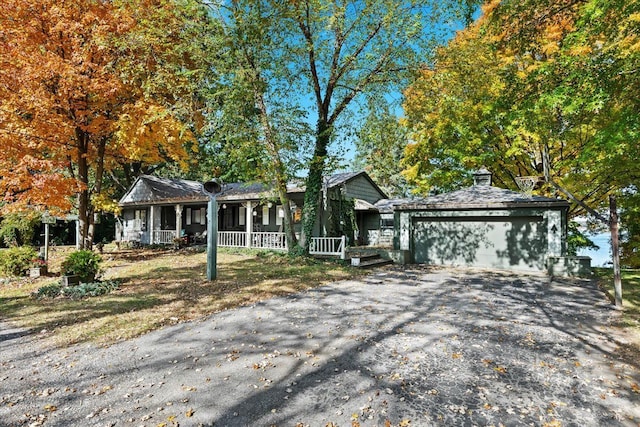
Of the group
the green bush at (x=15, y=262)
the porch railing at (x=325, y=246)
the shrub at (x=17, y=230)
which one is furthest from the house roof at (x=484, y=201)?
the shrub at (x=17, y=230)

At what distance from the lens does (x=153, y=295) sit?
309 inches

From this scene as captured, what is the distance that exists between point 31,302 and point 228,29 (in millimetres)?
9685

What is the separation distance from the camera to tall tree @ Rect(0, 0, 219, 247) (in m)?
10.6

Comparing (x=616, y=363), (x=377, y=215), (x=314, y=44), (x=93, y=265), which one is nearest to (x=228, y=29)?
(x=314, y=44)

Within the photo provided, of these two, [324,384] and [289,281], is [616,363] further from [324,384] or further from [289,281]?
[289,281]

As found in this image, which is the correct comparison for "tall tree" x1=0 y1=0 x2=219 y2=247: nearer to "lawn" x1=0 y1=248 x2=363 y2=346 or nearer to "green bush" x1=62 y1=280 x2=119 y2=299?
"lawn" x1=0 y1=248 x2=363 y2=346

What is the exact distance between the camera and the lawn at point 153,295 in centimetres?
566

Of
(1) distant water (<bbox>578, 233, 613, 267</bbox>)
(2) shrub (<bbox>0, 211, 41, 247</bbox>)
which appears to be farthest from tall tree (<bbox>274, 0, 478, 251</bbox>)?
(2) shrub (<bbox>0, 211, 41, 247</bbox>)

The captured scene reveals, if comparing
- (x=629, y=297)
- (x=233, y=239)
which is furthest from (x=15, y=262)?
(x=629, y=297)

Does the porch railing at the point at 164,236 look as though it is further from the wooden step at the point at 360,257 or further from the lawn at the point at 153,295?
the wooden step at the point at 360,257

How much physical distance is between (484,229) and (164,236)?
1662 centimetres

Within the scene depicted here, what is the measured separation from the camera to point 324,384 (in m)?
3.70

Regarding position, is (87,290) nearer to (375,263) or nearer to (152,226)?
(375,263)

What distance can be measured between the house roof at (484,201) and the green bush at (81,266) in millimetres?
10789
